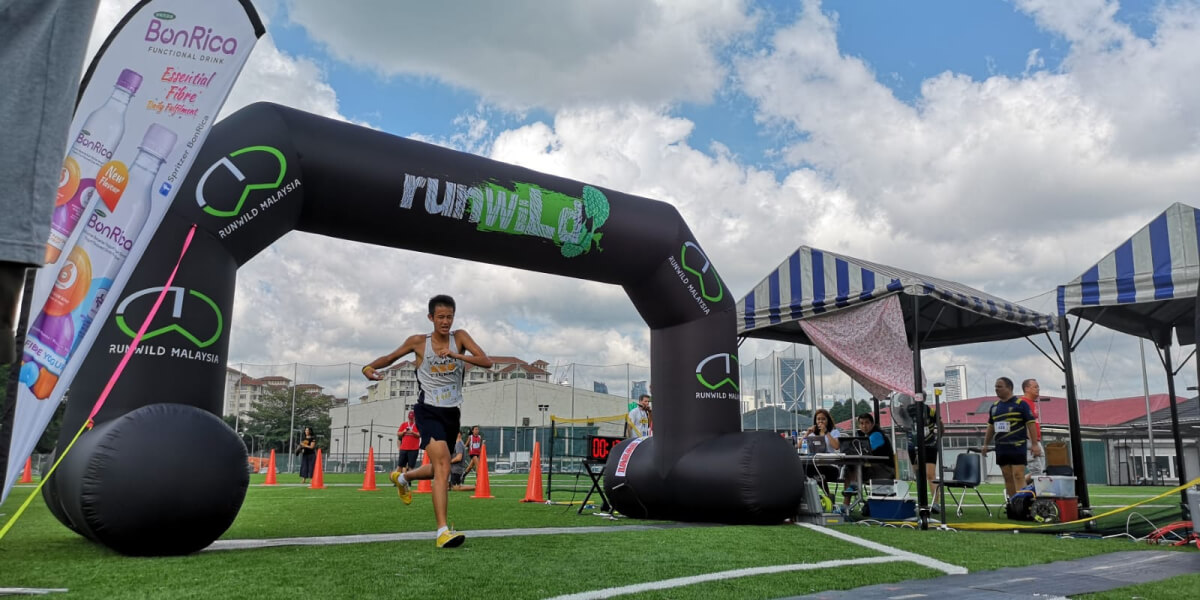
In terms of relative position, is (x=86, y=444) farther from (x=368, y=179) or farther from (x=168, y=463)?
(x=368, y=179)

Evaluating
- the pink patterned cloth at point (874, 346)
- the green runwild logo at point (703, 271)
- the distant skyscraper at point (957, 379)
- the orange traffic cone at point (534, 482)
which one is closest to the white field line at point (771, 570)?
the green runwild logo at point (703, 271)

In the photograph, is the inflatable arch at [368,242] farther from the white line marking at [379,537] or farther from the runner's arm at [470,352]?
the runner's arm at [470,352]

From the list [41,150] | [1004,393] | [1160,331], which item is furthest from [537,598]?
[1160,331]

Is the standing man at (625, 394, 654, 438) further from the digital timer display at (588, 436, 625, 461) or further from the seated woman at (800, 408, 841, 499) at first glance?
the seated woman at (800, 408, 841, 499)

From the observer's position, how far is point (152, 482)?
4.53m

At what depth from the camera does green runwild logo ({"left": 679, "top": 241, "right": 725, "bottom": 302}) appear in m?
8.21

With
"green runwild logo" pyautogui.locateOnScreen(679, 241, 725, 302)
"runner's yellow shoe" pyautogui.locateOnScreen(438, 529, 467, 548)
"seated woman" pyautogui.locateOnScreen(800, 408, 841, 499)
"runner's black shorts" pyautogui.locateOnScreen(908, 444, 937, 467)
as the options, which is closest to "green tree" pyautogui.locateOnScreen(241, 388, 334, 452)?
"seated woman" pyautogui.locateOnScreen(800, 408, 841, 499)

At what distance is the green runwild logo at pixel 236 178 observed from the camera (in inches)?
207

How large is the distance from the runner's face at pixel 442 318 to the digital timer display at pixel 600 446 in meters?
4.23

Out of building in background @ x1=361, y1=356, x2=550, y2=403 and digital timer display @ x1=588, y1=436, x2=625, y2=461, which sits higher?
building in background @ x1=361, y1=356, x2=550, y2=403

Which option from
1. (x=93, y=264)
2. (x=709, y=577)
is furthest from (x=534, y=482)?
(x=93, y=264)

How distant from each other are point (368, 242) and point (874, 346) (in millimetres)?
5799

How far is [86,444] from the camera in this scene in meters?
4.58

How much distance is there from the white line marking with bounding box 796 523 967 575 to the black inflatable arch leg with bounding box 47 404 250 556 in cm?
432
